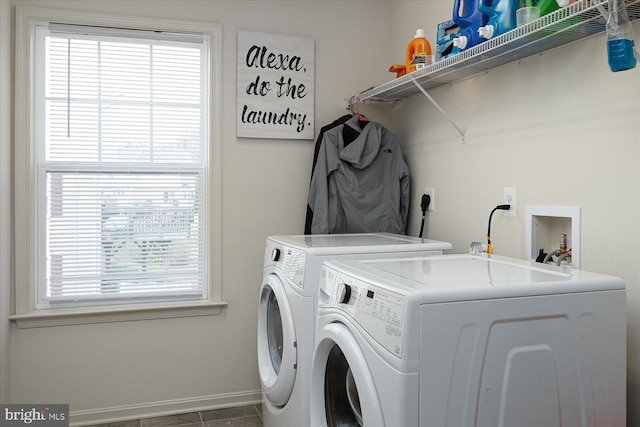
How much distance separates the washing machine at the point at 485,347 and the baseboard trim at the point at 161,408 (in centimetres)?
168

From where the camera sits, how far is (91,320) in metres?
2.67

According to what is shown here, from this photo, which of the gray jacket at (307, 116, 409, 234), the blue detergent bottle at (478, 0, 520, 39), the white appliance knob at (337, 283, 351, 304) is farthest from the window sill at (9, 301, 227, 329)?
the blue detergent bottle at (478, 0, 520, 39)

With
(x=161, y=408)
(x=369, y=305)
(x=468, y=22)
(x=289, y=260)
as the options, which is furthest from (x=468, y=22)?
(x=161, y=408)

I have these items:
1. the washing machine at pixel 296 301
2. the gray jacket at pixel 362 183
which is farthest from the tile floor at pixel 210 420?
the gray jacket at pixel 362 183

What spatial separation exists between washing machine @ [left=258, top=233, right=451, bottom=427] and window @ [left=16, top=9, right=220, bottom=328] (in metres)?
0.69

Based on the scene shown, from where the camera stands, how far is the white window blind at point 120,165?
264 centimetres

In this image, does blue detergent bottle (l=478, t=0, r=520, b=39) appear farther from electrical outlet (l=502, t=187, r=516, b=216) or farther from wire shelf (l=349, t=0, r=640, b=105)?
electrical outlet (l=502, t=187, r=516, b=216)

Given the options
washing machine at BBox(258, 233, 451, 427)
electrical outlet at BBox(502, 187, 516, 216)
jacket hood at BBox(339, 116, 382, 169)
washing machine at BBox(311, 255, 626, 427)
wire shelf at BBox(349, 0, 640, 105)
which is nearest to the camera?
washing machine at BBox(311, 255, 626, 427)

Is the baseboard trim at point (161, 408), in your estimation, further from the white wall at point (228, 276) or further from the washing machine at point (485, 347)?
the washing machine at point (485, 347)

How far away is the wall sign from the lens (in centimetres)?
286

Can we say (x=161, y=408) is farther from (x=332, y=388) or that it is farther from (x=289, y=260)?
(x=332, y=388)

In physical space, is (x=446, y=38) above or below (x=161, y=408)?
above

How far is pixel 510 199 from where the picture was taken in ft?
6.81

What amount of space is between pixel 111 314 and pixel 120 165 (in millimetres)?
776
